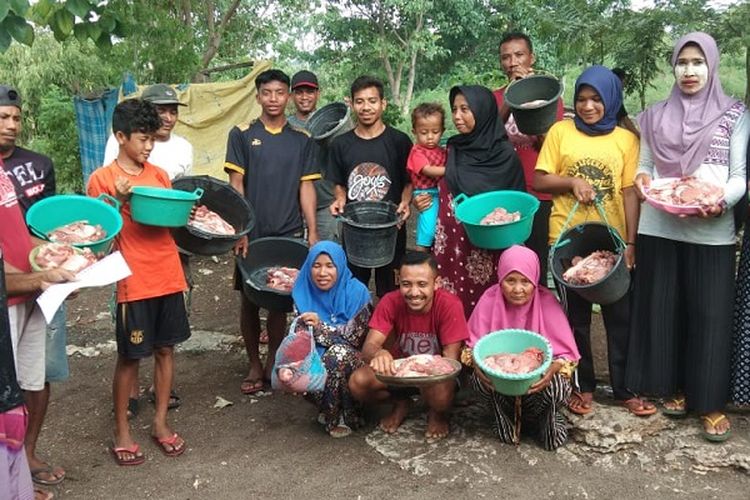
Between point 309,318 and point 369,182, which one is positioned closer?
point 309,318

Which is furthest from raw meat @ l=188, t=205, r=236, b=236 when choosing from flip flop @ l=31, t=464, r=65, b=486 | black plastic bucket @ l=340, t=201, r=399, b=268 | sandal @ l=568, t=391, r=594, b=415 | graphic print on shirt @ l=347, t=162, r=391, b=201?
sandal @ l=568, t=391, r=594, b=415

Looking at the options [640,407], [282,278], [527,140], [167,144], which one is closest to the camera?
[640,407]

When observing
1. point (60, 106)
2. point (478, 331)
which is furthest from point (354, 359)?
point (60, 106)

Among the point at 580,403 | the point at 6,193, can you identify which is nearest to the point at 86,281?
the point at 6,193

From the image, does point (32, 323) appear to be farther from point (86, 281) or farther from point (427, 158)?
point (427, 158)

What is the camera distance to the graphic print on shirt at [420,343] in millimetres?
3773

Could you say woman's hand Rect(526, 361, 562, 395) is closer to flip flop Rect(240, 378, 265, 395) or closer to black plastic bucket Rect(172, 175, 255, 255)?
black plastic bucket Rect(172, 175, 255, 255)

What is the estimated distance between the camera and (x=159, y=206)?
337 centimetres

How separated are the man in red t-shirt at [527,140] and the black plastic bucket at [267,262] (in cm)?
136

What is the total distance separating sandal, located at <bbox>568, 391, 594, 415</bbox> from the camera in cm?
372

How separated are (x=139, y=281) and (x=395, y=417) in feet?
4.92

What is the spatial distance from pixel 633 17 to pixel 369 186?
7.67ft

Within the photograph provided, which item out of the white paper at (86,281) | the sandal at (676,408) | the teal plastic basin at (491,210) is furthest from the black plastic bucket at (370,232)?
the sandal at (676,408)

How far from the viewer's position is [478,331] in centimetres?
364
